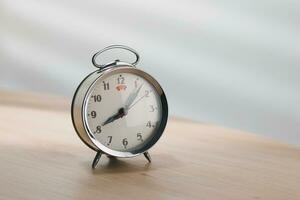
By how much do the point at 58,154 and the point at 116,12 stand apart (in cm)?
88

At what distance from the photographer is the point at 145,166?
3.87ft

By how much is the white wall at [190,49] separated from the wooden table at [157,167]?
225mm

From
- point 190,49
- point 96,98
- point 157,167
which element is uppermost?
point 190,49

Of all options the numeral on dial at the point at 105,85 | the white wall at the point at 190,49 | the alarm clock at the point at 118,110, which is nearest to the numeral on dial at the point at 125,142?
the alarm clock at the point at 118,110

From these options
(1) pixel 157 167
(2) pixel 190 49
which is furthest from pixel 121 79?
(2) pixel 190 49

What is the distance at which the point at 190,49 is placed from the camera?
73.0 inches

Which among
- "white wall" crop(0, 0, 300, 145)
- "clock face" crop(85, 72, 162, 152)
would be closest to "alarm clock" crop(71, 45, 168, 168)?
"clock face" crop(85, 72, 162, 152)

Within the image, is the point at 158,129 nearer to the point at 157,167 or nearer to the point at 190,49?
the point at 157,167

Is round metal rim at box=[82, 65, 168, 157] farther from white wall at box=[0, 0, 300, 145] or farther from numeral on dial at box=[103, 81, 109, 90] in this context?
white wall at box=[0, 0, 300, 145]

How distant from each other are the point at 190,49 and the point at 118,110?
29.8 inches

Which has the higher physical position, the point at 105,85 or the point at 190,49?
the point at 190,49

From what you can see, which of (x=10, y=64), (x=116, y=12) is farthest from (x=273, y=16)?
(x=10, y=64)

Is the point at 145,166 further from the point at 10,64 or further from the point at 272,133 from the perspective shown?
the point at 10,64

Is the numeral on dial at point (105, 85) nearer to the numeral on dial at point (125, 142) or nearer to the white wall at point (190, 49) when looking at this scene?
the numeral on dial at point (125, 142)
